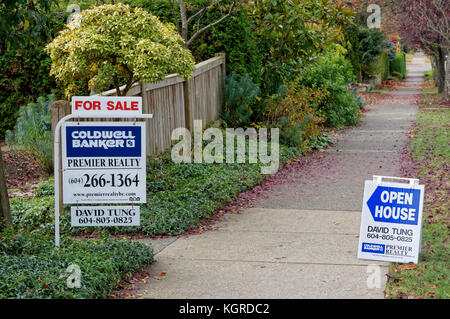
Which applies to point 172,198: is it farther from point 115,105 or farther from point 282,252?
point 115,105

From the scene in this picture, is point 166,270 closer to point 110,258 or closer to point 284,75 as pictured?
point 110,258

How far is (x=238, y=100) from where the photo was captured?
1373 cm

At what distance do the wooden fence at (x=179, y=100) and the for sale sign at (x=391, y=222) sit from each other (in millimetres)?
4462

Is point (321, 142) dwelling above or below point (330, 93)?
below

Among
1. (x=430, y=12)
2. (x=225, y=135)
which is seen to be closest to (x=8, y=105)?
(x=225, y=135)

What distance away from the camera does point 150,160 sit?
995 centimetres

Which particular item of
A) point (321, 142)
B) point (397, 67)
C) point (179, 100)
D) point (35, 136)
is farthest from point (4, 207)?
point (397, 67)

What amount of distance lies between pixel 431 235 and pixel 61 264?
160 inches

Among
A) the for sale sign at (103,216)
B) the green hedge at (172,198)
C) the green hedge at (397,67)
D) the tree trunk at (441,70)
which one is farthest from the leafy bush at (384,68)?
the for sale sign at (103,216)

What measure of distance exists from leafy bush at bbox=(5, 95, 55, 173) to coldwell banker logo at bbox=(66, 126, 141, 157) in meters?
4.11

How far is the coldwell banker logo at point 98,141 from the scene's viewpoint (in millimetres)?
6109

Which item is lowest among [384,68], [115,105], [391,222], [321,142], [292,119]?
[321,142]

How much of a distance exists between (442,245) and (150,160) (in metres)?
4.80

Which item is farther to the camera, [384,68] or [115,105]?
[384,68]
